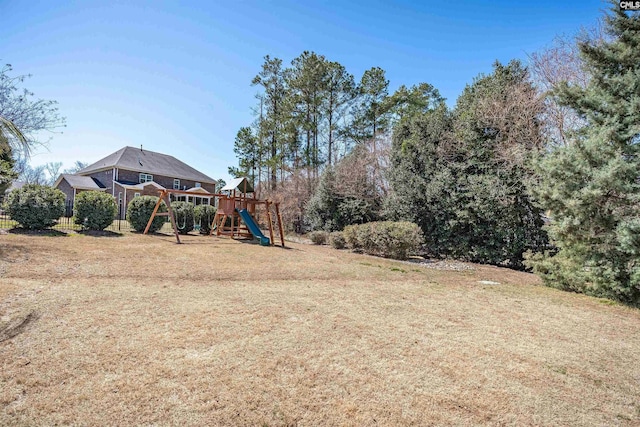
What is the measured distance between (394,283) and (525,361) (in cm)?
376

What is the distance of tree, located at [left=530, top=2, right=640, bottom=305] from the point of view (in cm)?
541

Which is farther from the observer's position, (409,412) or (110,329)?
(110,329)

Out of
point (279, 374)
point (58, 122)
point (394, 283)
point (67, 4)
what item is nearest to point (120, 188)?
point (58, 122)

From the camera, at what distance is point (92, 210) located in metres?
11.8

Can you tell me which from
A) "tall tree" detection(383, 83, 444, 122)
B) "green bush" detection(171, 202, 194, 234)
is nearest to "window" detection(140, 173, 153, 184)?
"green bush" detection(171, 202, 194, 234)

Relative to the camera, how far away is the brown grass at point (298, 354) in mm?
2205

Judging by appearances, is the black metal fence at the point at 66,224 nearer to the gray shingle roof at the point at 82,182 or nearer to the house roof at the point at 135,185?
the house roof at the point at 135,185

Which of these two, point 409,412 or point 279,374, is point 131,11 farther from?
point 409,412

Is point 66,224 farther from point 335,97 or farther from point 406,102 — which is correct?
point 406,102

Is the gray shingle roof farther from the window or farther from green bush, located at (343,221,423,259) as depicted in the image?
green bush, located at (343,221,423,259)

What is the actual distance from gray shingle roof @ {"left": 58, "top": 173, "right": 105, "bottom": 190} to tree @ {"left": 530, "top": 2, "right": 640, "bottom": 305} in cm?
3171

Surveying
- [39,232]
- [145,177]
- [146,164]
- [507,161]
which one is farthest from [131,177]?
[507,161]

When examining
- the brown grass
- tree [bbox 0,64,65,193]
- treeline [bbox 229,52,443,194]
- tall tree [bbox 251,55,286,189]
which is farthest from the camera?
tall tree [bbox 251,55,286,189]

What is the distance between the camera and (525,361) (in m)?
3.16
